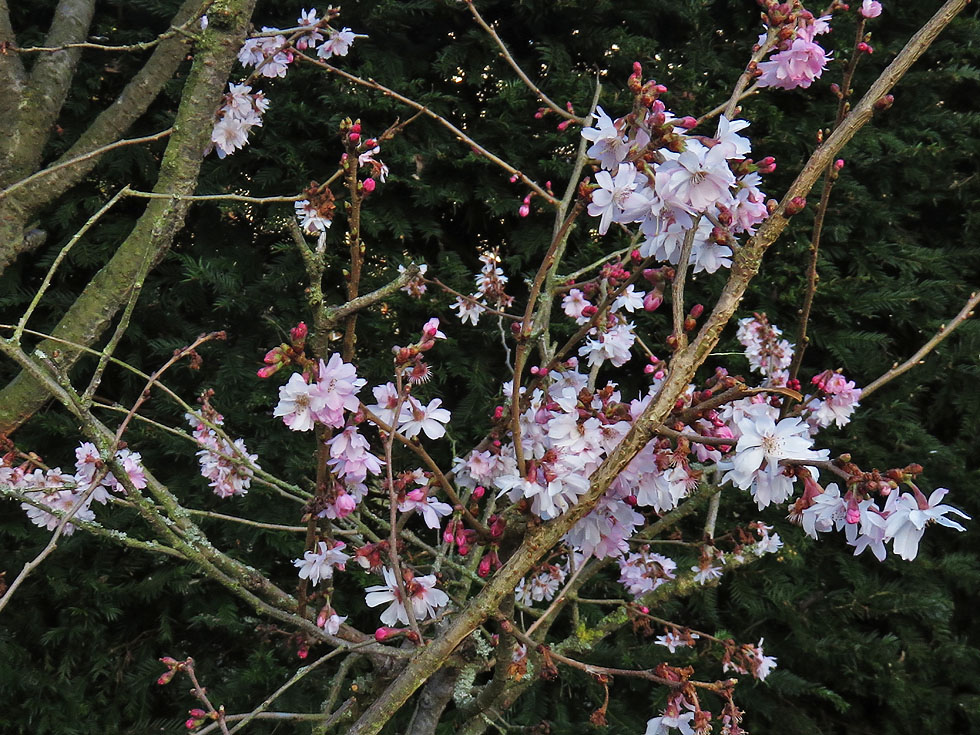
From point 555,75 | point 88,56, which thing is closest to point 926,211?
point 555,75

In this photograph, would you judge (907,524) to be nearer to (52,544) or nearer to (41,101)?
(52,544)

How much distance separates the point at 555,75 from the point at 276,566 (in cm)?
194

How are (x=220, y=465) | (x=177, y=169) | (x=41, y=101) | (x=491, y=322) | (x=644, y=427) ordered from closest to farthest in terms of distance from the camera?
(x=644, y=427) → (x=220, y=465) → (x=177, y=169) → (x=41, y=101) → (x=491, y=322)

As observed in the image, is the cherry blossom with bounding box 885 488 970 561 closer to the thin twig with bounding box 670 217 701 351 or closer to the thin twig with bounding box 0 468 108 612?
the thin twig with bounding box 670 217 701 351

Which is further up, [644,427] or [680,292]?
[680,292]

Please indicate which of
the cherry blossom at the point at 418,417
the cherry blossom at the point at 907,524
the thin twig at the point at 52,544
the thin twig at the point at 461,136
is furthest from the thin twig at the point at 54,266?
the cherry blossom at the point at 907,524

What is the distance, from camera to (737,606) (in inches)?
99.0

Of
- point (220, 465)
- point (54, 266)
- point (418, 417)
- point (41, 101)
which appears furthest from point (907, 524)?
point (41, 101)

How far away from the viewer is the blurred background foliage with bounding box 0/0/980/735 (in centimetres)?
237

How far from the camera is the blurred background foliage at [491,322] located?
2.37 metres

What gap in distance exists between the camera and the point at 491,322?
2.47 meters

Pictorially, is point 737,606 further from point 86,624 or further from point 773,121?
point 86,624

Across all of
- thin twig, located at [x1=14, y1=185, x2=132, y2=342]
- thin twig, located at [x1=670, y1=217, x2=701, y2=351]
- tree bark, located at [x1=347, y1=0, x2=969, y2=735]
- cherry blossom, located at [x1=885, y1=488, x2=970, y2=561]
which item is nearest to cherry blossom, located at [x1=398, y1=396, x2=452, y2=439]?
tree bark, located at [x1=347, y1=0, x2=969, y2=735]

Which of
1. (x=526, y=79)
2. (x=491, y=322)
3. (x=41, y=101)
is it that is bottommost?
(x=491, y=322)
